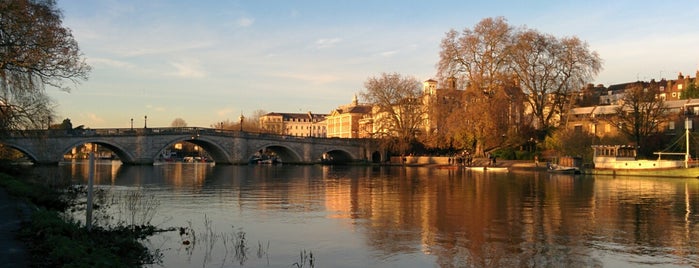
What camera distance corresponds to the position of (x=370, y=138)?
8694 cm

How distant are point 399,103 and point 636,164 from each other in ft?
118

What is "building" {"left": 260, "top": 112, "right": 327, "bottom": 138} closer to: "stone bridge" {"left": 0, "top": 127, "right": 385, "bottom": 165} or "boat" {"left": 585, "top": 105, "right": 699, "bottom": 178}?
"stone bridge" {"left": 0, "top": 127, "right": 385, "bottom": 165}

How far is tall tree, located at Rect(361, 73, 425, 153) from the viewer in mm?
79688

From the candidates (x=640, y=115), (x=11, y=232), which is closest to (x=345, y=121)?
(x=640, y=115)

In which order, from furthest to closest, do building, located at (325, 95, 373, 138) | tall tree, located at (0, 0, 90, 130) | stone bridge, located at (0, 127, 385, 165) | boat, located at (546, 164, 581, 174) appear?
building, located at (325, 95, 373, 138)
stone bridge, located at (0, 127, 385, 165)
boat, located at (546, 164, 581, 174)
tall tree, located at (0, 0, 90, 130)

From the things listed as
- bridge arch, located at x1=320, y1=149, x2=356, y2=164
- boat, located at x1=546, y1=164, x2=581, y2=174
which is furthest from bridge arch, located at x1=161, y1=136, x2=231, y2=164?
boat, located at x1=546, y1=164, x2=581, y2=174

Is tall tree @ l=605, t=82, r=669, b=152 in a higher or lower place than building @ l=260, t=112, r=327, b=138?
lower

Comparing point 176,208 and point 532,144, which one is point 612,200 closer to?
point 176,208

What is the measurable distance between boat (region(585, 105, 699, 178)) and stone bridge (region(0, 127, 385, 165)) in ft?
126

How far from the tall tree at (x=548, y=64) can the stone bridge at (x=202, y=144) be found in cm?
2807

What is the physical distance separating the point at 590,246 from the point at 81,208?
15166 mm

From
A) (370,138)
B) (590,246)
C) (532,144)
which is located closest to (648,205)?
(590,246)

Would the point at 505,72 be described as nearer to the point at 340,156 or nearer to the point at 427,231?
the point at 340,156

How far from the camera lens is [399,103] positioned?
80.0 meters
